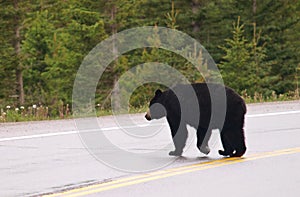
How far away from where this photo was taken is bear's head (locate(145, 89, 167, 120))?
9.54 meters

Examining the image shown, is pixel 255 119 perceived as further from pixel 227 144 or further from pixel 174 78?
pixel 174 78

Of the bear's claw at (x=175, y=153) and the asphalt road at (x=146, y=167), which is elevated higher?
the bear's claw at (x=175, y=153)

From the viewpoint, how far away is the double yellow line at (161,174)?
23.7 ft

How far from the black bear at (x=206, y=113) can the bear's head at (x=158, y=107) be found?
0.07 ft

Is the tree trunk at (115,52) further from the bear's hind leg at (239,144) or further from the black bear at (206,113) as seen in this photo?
the bear's hind leg at (239,144)

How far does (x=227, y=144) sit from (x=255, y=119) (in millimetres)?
5506

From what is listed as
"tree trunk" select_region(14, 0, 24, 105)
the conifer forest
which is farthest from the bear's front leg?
"tree trunk" select_region(14, 0, 24, 105)

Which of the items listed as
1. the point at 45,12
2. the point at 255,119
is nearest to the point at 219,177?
the point at 255,119

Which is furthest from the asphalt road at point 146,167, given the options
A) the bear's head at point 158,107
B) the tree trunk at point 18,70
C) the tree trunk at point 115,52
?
the tree trunk at point 18,70

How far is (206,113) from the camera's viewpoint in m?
8.99

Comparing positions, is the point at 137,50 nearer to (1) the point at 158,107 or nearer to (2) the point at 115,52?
(2) the point at 115,52

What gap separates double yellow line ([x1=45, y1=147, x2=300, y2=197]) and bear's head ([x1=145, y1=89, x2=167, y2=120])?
3.29ft

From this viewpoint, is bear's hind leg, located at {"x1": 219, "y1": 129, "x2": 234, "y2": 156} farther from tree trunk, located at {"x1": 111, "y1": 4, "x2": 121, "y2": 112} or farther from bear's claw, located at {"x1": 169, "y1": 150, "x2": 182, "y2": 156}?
tree trunk, located at {"x1": 111, "y1": 4, "x2": 121, "y2": 112}

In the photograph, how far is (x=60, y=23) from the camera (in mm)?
48375
